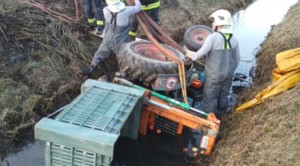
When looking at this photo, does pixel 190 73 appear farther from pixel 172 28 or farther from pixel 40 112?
pixel 172 28

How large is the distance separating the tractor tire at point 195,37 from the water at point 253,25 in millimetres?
1217

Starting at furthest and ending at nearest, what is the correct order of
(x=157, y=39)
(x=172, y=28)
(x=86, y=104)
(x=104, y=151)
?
1. (x=172, y=28)
2. (x=157, y=39)
3. (x=86, y=104)
4. (x=104, y=151)

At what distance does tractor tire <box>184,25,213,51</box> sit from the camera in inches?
289

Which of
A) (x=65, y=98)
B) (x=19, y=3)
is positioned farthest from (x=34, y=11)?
(x=65, y=98)

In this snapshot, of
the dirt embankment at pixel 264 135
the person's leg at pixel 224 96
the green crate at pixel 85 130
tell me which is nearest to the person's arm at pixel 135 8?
the person's leg at pixel 224 96

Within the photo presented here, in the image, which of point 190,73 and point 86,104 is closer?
point 86,104

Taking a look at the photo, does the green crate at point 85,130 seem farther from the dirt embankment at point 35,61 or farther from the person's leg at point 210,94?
the person's leg at point 210,94

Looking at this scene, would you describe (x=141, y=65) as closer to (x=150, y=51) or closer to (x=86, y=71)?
(x=150, y=51)

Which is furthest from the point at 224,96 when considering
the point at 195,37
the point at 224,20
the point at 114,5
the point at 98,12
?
the point at 98,12

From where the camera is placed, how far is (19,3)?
7.57 metres

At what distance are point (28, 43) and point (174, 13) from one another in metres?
4.96

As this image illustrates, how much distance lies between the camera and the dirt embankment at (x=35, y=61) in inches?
217

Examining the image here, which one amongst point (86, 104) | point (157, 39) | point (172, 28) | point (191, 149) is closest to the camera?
point (86, 104)

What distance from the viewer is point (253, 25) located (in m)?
12.2
